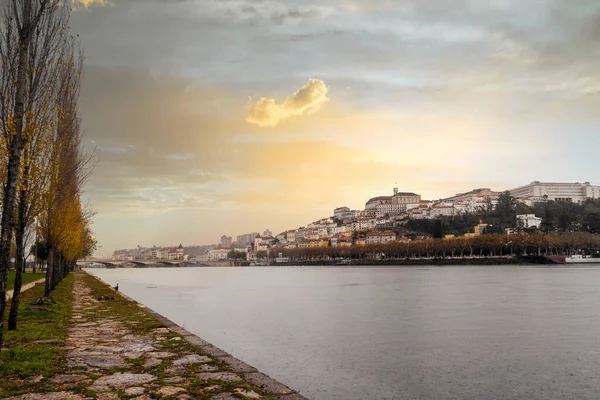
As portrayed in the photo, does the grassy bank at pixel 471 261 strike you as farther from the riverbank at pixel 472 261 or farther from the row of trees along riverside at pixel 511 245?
the row of trees along riverside at pixel 511 245

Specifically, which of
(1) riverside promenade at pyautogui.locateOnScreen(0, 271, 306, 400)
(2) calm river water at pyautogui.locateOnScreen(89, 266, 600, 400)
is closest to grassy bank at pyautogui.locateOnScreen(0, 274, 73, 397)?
(1) riverside promenade at pyautogui.locateOnScreen(0, 271, 306, 400)

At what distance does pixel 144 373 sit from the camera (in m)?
9.02

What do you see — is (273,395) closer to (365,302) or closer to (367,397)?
(367,397)

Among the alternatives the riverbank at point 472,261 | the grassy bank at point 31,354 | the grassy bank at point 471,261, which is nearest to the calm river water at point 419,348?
the grassy bank at point 31,354

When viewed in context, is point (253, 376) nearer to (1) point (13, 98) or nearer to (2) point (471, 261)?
(1) point (13, 98)

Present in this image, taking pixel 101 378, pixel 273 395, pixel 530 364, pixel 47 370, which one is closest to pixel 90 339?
pixel 47 370

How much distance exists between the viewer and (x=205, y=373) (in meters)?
9.13

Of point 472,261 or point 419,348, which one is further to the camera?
point 472,261

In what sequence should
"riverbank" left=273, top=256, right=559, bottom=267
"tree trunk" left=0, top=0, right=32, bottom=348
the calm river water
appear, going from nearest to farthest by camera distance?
"tree trunk" left=0, top=0, right=32, bottom=348 → the calm river water → "riverbank" left=273, top=256, right=559, bottom=267

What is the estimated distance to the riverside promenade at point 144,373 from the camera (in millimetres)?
7586

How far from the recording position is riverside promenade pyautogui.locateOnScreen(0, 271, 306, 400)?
759cm

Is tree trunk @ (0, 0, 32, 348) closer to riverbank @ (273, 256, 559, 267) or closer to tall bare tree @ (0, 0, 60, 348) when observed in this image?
tall bare tree @ (0, 0, 60, 348)

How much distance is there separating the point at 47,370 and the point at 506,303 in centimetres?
3254

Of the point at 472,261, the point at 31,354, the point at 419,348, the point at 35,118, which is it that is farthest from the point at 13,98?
the point at 472,261
